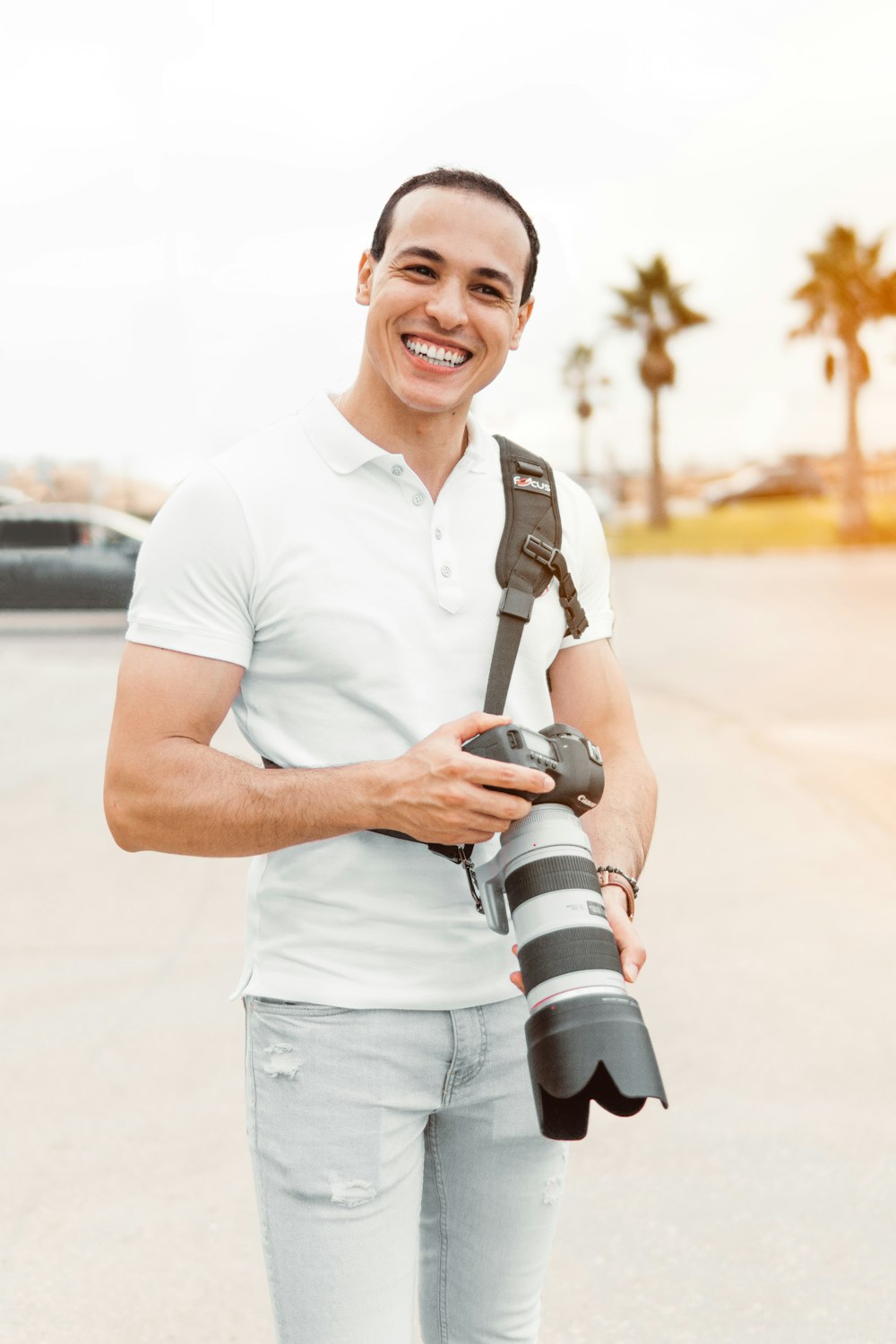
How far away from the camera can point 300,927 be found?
1.81 m

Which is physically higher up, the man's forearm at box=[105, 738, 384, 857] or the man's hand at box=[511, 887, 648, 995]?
the man's forearm at box=[105, 738, 384, 857]

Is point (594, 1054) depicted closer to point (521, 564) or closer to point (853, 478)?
point (521, 564)

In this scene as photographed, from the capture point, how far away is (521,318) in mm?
2020

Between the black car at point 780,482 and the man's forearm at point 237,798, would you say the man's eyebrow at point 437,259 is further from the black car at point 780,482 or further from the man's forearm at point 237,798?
the black car at point 780,482

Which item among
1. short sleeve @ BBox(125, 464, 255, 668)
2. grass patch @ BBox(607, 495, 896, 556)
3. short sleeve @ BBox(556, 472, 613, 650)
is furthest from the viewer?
grass patch @ BBox(607, 495, 896, 556)

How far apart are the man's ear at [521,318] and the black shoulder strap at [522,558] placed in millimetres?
146

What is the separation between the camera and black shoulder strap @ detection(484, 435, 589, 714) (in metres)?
Result: 1.82

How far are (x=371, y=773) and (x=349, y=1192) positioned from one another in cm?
54

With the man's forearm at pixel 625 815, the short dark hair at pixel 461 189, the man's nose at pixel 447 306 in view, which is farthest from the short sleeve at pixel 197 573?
the man's forearm at pixel 625 815

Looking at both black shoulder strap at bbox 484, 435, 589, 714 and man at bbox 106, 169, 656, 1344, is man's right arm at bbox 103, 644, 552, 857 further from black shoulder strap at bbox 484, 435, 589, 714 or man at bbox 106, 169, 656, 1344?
black shoulder strap at bbox 484, 435, 589, 714

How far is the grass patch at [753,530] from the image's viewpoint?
153 feet

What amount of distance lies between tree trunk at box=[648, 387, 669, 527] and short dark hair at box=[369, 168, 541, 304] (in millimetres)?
55137

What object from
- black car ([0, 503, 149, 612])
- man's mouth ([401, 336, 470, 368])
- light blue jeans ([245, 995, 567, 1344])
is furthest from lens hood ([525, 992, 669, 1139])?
black car ([0, 503, 149, 612])

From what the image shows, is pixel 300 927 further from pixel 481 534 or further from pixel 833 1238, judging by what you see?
pixel 833 1238
